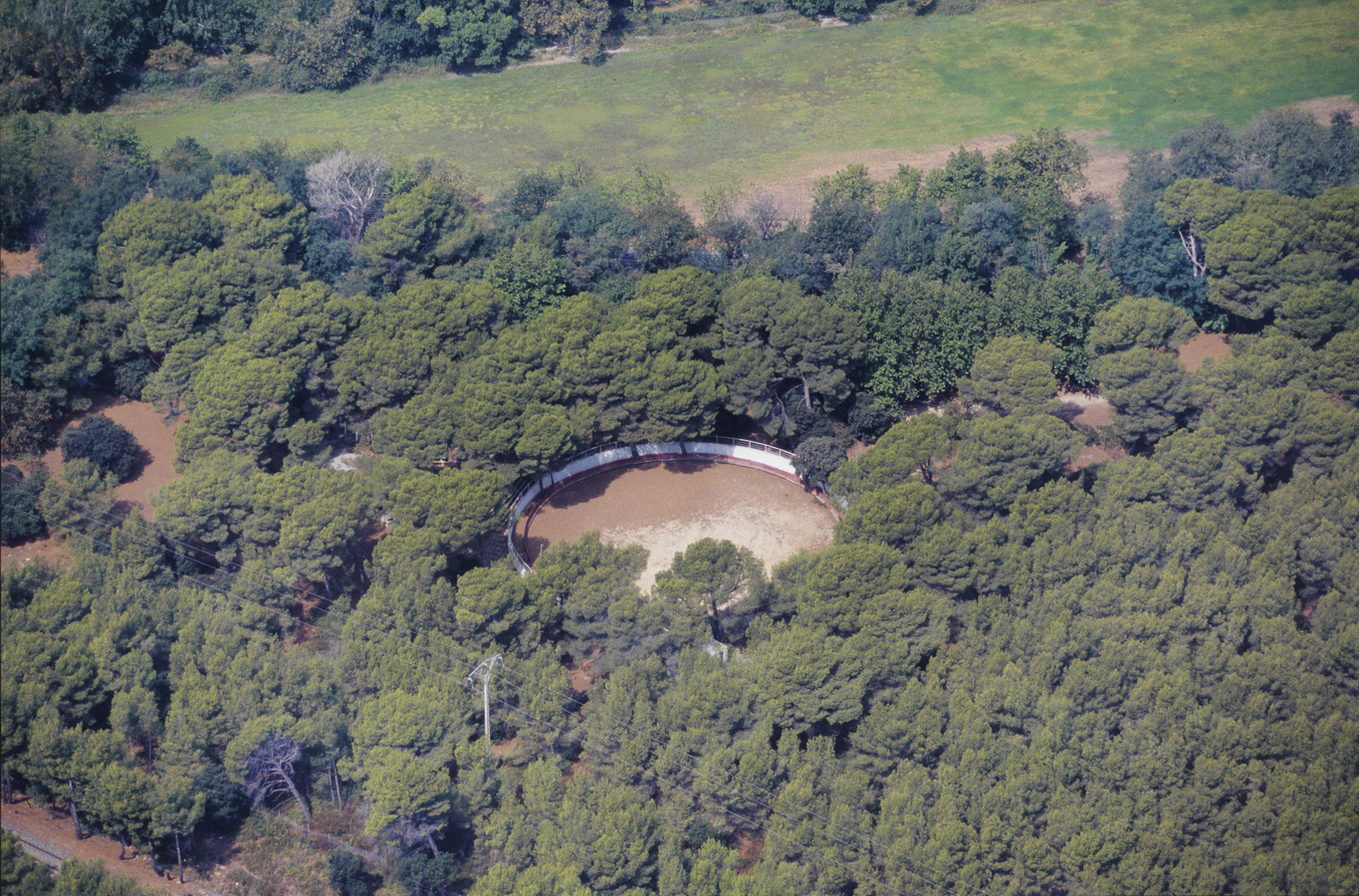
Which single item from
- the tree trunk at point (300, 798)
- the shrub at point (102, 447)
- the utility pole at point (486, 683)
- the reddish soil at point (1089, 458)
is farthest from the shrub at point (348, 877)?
the reddish soil at point (1089, 458)

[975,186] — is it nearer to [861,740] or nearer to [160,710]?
[861,740]

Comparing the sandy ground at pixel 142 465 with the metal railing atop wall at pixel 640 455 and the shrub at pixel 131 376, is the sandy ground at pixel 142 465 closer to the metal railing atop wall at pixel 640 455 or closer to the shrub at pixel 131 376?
the shrub at pixel 131 376

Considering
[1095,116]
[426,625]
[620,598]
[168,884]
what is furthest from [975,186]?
[168,884]

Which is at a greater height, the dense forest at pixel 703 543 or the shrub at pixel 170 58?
the shrub at pixel 170 58

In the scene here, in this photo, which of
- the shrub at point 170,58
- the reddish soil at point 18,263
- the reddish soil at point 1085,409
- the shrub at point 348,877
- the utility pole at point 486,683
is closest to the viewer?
the shrub at point 348,877

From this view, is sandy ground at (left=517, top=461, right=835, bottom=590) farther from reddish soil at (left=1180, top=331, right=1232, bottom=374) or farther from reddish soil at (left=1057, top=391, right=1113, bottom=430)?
reddish soil at (left=1180, top=331, right=1232, bottom=374)

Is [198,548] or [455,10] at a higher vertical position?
[455,10]

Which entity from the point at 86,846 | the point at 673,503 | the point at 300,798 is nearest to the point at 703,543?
the point at 673,503
